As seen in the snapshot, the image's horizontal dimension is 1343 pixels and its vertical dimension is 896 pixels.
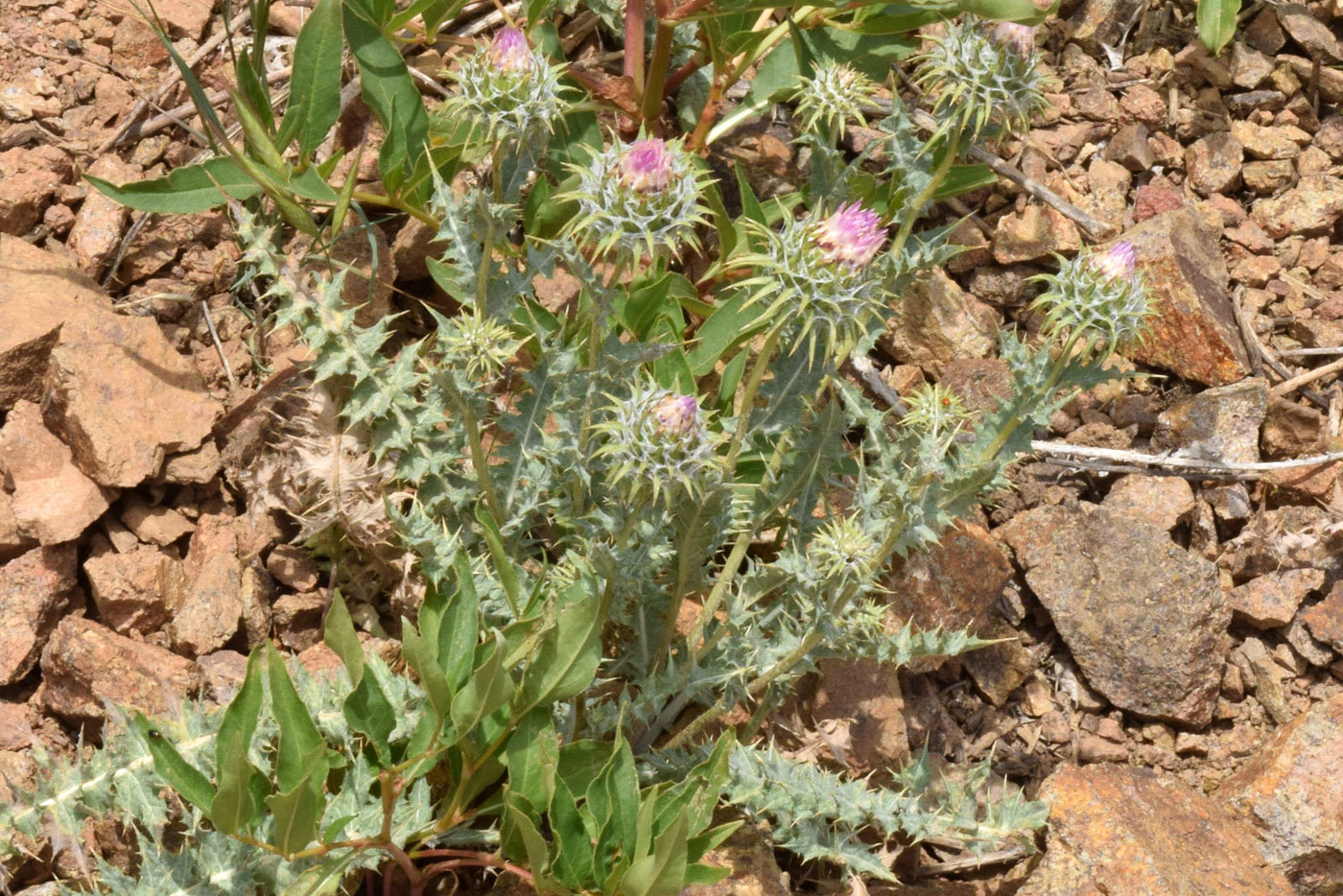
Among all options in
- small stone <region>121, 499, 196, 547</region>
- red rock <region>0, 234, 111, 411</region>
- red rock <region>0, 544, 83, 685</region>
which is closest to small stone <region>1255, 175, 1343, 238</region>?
small stone <region>121, 499, 196, 547</region>

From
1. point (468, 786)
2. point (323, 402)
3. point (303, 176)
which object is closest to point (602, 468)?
point (468, 786)

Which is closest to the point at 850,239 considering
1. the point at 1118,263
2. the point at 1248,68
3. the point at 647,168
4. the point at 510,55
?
the point at 647,168

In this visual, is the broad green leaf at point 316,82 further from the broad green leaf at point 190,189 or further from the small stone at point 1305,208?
the small stone at point 1305,208

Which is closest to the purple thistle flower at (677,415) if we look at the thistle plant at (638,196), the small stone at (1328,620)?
the thistle plant at (638,196)

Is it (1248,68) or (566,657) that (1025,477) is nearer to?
(1248,68)

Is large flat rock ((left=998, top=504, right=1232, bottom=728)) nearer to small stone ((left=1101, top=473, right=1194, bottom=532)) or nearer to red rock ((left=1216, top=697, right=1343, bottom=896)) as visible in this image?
small stone ((left=1101, top=473, right=1194, bottom=532))
